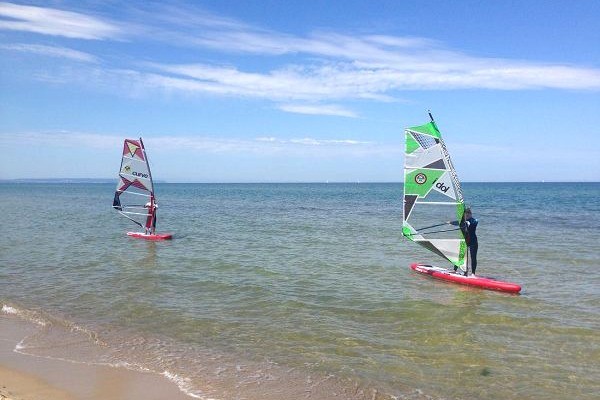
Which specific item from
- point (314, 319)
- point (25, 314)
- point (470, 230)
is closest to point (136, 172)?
point (25, 314)

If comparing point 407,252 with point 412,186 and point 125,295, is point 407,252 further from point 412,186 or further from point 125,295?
point 125,295

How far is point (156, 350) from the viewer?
833 centimetres

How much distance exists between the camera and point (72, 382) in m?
6.89

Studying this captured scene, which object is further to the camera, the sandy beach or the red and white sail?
the red and white sail

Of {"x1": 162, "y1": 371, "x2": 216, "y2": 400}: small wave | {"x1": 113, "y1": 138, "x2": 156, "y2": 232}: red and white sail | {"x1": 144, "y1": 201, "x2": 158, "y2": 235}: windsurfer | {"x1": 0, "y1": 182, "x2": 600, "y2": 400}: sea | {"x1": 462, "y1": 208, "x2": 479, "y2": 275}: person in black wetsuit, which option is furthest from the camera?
{"x1": 144, "y1": 201, "x2": 158, "y2": 235}: windsurfer

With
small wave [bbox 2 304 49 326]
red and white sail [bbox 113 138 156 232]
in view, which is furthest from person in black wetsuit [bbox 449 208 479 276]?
red and white sail [bbox 113 138 156 232]

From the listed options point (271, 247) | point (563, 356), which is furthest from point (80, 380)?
point (271, 247)

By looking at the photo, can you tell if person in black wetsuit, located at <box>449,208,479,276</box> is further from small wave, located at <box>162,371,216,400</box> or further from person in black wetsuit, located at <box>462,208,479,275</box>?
small wave, located at <box>162,371,216,400</box>

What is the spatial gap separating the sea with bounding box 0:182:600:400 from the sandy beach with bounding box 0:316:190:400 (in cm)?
27

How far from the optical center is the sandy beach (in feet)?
21.2

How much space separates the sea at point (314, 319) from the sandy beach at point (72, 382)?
27 cm

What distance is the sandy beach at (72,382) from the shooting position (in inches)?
254

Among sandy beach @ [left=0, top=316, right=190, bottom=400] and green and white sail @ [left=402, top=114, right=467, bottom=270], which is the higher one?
green and white sail @ [left=402, top=114, right=467, bottom=270]

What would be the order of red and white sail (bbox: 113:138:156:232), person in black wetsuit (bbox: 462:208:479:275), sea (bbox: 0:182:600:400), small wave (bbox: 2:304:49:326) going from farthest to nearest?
1. red and white sail (bbox: 113:138:156:232)
2. person in black wetsuit (bbox: 462:208:479:275)
3. small wave (bbox: 2:304:49:326)
4. sea (bbox: 0:182:600:400)
